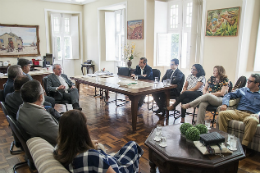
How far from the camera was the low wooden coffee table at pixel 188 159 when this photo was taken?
198 centimetres

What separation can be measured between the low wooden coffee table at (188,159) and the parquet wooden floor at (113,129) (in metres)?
0.61

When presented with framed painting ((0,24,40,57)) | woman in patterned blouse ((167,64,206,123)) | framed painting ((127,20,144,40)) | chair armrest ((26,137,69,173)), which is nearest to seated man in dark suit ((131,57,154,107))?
woman in patterned blouse ((167,64,206,123))

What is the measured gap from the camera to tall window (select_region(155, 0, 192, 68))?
6238 mm

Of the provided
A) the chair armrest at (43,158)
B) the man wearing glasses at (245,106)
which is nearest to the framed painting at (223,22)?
the man wearing glasses at (245,106)

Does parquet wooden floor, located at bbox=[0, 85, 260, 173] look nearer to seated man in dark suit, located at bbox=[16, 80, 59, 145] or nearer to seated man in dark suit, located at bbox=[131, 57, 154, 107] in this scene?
seated man in dark suit, located at bbox=[131, 57, 154, 107]

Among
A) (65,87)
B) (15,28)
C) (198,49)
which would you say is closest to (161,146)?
(65,87)

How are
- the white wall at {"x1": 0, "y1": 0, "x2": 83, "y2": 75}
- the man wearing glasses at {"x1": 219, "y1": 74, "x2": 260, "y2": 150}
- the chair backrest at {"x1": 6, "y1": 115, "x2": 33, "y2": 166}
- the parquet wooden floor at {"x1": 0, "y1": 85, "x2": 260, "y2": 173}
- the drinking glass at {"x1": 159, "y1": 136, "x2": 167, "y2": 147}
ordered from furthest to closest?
the white wall at {"x1": 0, "y1": 0, "x2": 83, "y2": 75} < the man wearing glasses at {"x1": 219, "y1": 74, "x2": 260, "y2": 150} < the parquet wooden floor at {"x1": 0, "y1": 85, "x2": 260, "y2": 173} < the drinking glass at {"x1": 159, "y1": 136, "x2": 167, "y2": 147} < the chair backrest at {"x1": 6, "y1": 115, "x2": 33, "y2": 166}

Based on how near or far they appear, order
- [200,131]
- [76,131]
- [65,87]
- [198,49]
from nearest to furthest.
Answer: [76,131] < [200,131] < [65,87] < [198,49]

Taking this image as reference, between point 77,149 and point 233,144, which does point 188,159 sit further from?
point 77,149

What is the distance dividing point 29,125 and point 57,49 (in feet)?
24.7

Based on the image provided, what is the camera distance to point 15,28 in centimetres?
796

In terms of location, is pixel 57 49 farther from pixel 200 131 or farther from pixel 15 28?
pixel 200 131

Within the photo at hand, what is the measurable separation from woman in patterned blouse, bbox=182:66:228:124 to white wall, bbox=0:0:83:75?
6.93 meters

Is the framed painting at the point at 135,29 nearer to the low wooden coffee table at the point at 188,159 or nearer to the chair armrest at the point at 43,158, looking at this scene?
the low wooden coffee table at the point at 188,159
